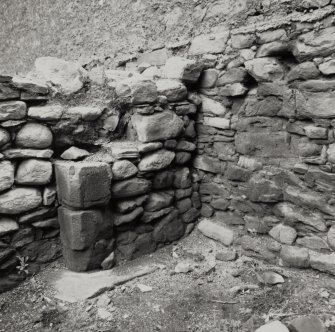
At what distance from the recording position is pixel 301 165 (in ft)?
8.89

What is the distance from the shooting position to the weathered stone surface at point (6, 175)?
253cm

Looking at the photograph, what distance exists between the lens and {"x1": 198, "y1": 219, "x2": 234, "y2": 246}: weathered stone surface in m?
3.18

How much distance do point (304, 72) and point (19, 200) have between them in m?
2.32

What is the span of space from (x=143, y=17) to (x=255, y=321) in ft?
10.9

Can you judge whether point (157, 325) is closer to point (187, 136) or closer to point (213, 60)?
point (187, 136)

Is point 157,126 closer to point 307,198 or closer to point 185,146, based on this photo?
point 185,146

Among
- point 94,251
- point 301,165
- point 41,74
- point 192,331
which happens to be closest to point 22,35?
point 41,74

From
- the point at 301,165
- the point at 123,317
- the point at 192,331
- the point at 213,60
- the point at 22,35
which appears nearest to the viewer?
the point at 192,331

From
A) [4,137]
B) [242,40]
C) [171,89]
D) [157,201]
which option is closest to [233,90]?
[242,40]

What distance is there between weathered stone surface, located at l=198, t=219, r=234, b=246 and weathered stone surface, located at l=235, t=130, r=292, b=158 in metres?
0.74

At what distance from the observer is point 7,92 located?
2.54 meters

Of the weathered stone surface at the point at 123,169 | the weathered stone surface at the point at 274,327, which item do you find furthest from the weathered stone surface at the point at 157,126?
the weathered stone surface at the point at 274,327

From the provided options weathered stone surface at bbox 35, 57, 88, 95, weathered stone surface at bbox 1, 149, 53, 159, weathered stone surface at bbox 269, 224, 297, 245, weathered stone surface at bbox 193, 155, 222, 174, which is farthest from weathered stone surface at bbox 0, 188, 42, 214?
weathered stone surface at bbox 269, 224, 297, 245

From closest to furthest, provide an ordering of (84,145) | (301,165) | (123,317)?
(123,317) < (301,165) < (84,145)
